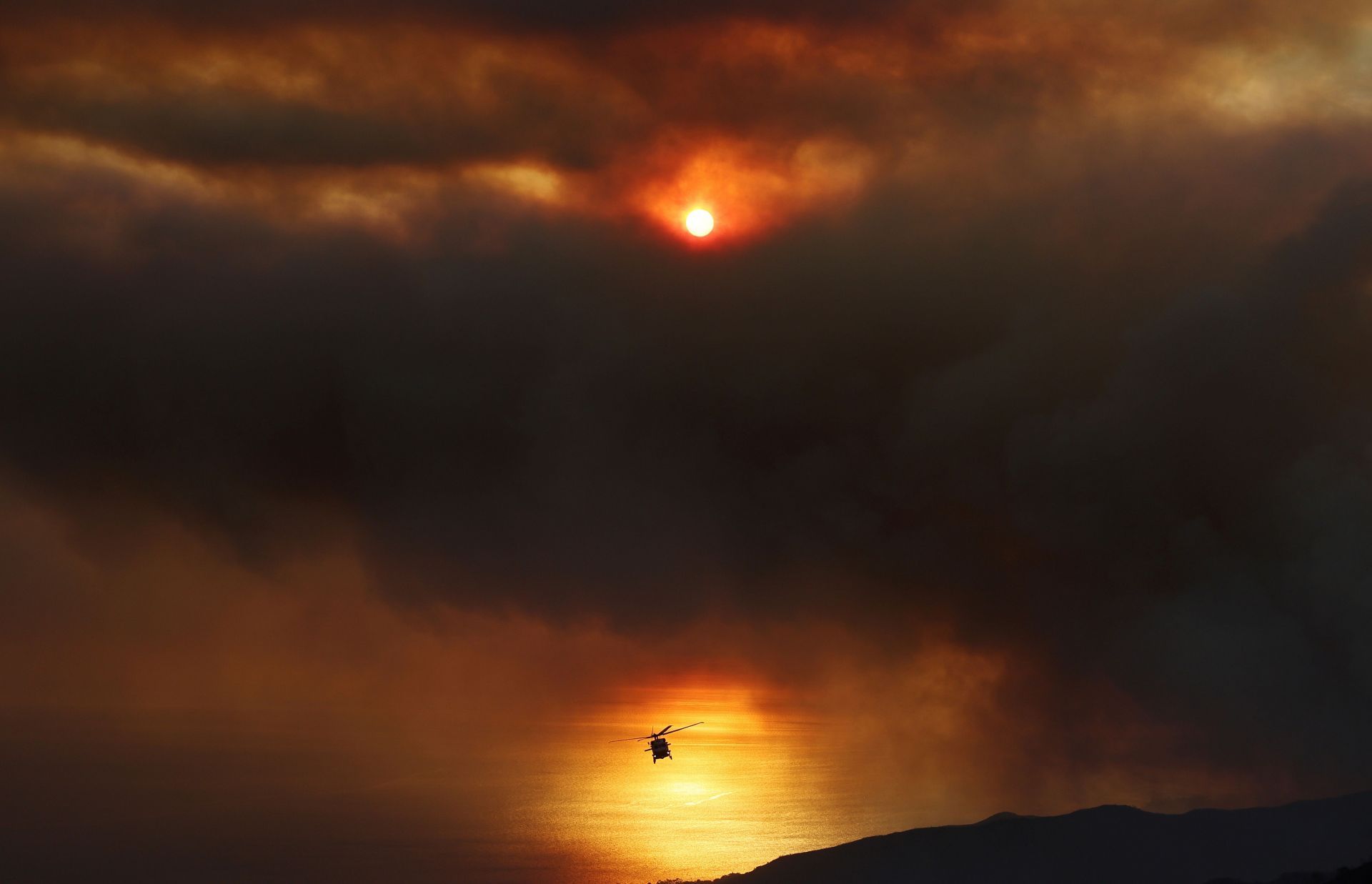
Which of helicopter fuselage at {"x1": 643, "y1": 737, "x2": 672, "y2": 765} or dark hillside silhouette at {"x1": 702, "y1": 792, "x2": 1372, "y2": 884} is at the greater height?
helicopter fuselage at {"x1": 643, "y1": 737, "x2": 672, "y2": 765}

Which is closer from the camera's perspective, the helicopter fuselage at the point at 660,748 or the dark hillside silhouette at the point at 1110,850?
the helicopter fuselage at the point at 660,748

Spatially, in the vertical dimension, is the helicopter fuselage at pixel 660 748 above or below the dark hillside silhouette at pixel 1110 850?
above

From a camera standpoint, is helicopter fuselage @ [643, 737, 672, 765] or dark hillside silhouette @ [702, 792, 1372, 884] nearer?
helicopter fuselage @ [643, 737, 672, 765]

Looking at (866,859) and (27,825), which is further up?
(27,825)

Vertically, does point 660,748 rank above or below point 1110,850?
above

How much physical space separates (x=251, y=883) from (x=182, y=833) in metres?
44.9

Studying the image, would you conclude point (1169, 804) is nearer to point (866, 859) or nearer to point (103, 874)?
point (866, 859)

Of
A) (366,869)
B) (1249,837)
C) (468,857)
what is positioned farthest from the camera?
(468,857)

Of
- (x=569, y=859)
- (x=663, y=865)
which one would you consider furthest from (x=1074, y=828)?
(x=569, y=859)

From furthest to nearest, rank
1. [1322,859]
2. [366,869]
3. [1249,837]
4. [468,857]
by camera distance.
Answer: [468,857], [366,869], [1249,837], [1322,859]

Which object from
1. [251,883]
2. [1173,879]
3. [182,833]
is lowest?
[1173,879]

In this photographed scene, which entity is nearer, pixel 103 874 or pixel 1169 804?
pixel 103 874

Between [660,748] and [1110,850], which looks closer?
[660,748]

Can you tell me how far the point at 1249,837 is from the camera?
133 meters
